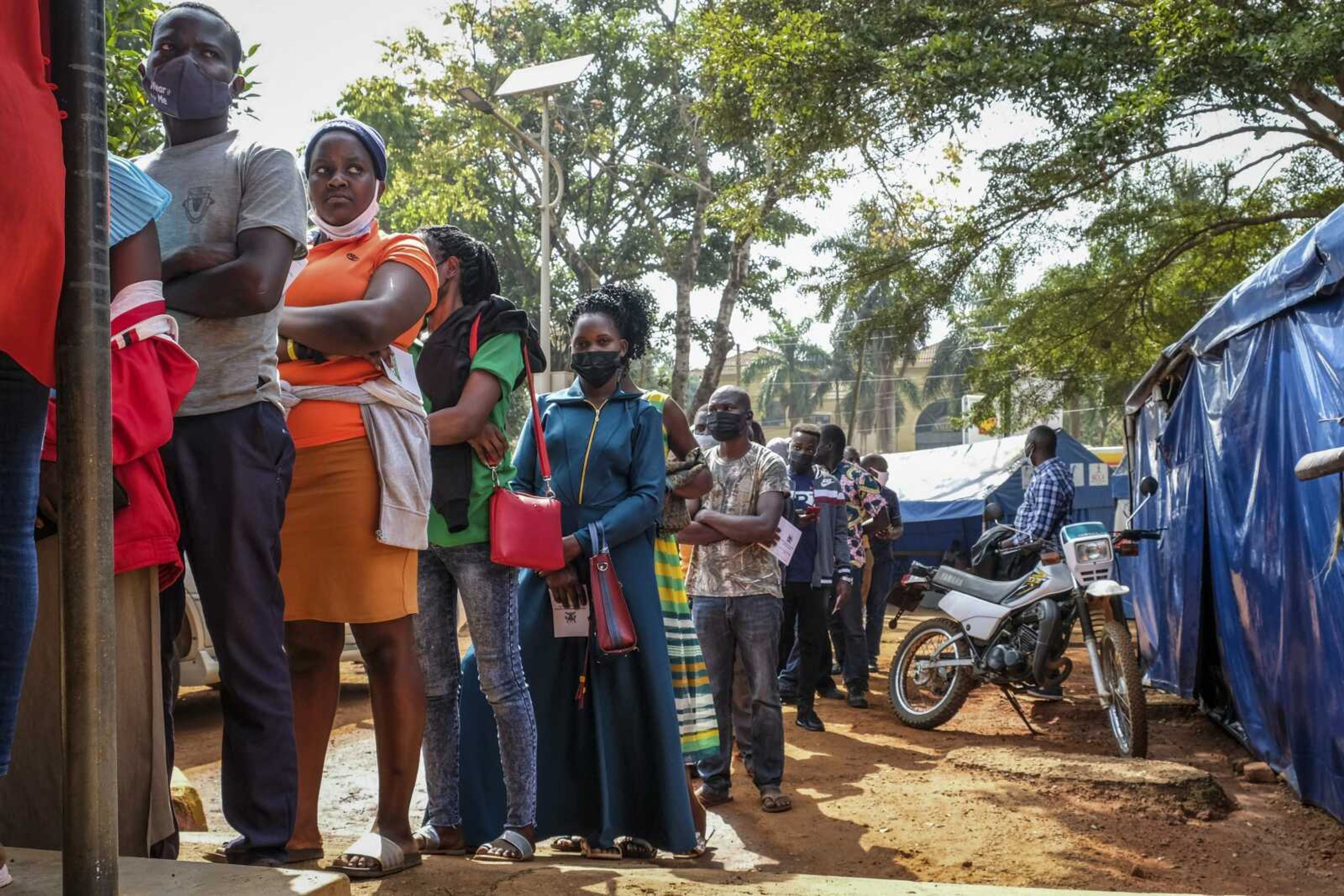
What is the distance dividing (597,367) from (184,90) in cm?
197

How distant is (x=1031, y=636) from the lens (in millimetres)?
8391

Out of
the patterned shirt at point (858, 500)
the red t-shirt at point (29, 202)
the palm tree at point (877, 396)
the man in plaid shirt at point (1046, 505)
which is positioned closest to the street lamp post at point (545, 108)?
the patterned shirt at point (858, 500)

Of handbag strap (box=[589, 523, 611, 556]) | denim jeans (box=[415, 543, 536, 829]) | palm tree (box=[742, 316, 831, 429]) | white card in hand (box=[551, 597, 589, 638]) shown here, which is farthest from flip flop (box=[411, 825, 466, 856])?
palm tree (box=[742, 316, 831, 429])

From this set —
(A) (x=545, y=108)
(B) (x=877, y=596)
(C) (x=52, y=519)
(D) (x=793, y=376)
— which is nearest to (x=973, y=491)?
(B) (x=877, y=596)

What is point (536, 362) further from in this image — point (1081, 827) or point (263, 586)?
point (1081, 827)

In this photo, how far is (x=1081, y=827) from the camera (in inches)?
220

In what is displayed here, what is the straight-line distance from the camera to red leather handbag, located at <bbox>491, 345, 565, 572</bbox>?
3904mm

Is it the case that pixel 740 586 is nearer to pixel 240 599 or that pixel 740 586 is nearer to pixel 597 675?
pixel 597 675

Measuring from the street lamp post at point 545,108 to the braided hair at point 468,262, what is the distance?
8.76 meters

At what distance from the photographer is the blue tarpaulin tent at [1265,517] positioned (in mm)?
5281

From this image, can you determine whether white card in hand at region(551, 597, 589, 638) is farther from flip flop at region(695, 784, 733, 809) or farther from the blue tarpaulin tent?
the blue tarpaulin tent

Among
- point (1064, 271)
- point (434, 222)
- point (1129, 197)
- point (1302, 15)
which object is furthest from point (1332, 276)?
point (434, 222)

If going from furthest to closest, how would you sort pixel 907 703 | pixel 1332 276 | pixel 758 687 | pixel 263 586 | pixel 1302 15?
1. pixel 1302 15
2. pixel 907 703
3. pixel 758 687
4. pixel 1332 276
5. pixel 263 586

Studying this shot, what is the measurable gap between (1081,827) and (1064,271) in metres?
13.6
